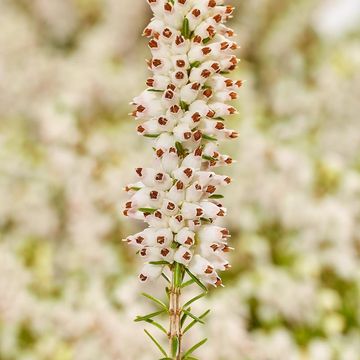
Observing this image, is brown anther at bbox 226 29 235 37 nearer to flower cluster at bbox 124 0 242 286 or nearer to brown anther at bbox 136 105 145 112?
flower cluster at bbox 124 0 242 286

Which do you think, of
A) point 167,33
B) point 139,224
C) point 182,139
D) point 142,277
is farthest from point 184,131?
point 139,224

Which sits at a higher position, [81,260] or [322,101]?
[322,101]

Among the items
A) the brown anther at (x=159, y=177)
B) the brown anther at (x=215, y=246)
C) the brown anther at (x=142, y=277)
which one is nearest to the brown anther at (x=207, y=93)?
the brown anther at (x=159, y=177)

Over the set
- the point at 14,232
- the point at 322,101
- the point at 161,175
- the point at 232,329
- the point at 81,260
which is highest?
the point at 322,101

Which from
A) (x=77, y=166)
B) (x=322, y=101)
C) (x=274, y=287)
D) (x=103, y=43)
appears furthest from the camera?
(x=103, y=43)

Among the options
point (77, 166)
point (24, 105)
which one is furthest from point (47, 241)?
point (24, 105)

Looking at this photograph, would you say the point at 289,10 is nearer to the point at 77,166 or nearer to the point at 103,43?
the point at 103,43

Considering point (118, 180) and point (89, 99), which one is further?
point (89, 99)

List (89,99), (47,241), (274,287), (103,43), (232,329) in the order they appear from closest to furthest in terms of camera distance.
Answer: (232,329) → (274,287) → (47,241) → (89,99) → (103,43)
